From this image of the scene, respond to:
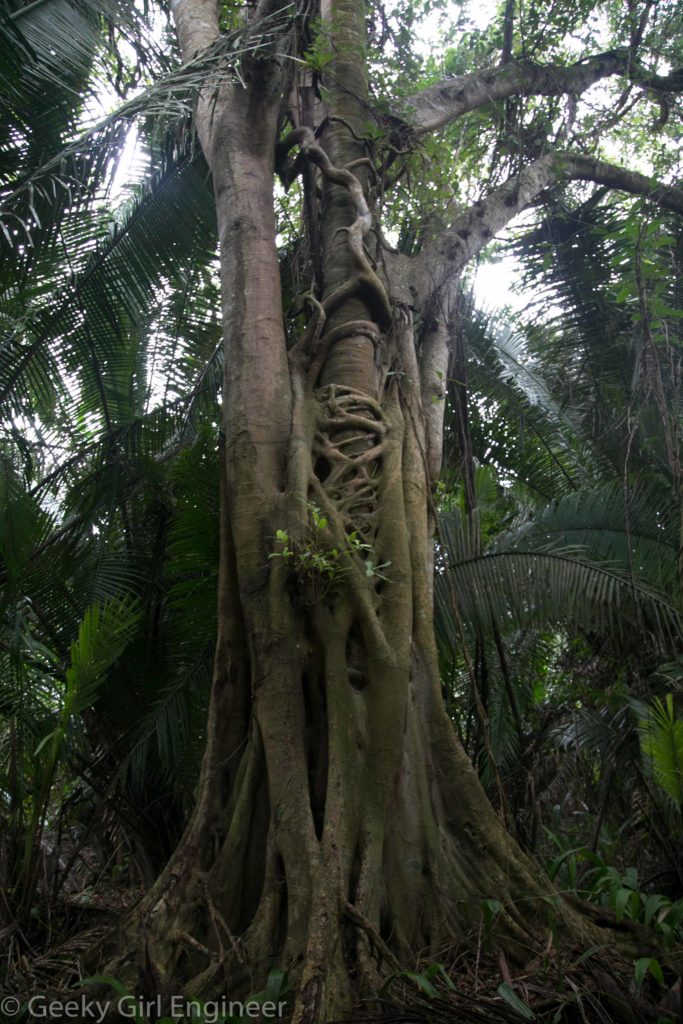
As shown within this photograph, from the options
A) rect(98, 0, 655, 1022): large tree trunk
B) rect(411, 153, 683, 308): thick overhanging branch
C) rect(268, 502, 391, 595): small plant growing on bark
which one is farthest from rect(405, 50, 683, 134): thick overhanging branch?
rect(268, 502, 391, 595): small plant growing on bark

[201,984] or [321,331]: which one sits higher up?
[321,331]

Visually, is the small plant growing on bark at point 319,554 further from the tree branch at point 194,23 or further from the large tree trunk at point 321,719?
the tree branch at point 194,23

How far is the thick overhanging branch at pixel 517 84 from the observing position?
6.06 m

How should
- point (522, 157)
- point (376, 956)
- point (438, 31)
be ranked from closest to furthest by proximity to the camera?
point (376, 956)
point (522, 157)
point (438, 31)

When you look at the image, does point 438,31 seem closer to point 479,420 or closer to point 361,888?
point 479,420

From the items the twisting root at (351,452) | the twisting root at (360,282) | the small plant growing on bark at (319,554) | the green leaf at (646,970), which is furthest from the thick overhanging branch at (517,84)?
the green leaf at (646,970)

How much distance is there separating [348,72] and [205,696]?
3777mm

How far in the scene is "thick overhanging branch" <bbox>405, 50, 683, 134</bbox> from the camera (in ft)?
19.9

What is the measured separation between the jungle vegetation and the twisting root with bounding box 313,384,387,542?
1 centimetres

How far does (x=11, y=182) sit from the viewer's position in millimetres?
5133

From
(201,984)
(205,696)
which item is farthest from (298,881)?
(205,696)

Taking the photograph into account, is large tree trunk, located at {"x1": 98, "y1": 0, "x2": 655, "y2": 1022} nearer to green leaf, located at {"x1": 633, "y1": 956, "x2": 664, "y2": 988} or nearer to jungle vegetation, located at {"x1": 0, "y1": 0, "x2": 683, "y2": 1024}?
jungle vegetation, located at {"x1": 0, "y1": 0, "x2": 683, "y2": 1024}

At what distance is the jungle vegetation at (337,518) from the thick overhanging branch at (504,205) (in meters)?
0.03

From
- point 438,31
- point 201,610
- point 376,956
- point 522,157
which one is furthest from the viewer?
point 438,31
